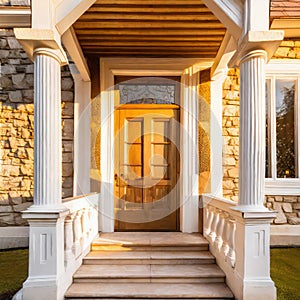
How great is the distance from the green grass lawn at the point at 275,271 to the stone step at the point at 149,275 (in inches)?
23.8

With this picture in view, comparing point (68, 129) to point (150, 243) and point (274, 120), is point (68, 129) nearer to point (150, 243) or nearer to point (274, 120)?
point (150, 243)

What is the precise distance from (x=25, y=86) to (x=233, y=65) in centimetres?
305

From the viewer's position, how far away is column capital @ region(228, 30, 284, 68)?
2.63 meters

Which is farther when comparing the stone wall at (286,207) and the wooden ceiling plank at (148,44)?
the stone wall at (286,207)

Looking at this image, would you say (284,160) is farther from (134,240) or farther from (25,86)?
(25,86)

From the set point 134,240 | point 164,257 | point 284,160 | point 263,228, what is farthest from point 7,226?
point 284,160

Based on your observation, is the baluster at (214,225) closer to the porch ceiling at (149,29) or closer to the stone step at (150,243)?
the stone step at (150,243)

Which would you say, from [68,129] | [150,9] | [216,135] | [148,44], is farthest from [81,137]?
[150,9]

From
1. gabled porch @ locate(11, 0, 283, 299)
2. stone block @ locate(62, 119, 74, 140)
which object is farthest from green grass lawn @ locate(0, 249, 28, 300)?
stone block @ locate(62, 119, 74, 140)

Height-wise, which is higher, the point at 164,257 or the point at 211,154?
the point at 211,154

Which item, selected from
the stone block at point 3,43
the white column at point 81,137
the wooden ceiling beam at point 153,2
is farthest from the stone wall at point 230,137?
the stone block at point 3,43

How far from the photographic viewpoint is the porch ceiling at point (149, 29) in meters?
3.25

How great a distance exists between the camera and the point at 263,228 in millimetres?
2682

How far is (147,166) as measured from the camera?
4766 millimetres
